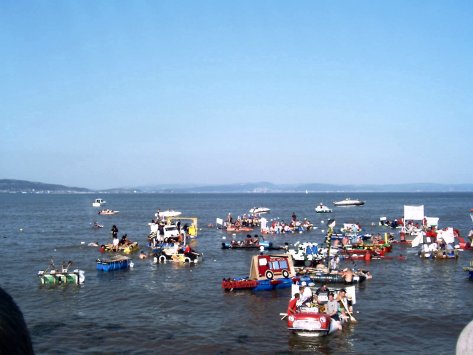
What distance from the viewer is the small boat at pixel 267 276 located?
99.3 feet

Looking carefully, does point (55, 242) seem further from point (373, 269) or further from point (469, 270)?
point (469, 270)

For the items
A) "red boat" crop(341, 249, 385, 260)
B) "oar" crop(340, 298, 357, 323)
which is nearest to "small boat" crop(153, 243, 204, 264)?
"red boat" crop(341, 249, 385, 260)

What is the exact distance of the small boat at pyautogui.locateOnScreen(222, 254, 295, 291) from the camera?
30281mm

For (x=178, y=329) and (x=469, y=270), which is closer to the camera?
(x=178, y=329)

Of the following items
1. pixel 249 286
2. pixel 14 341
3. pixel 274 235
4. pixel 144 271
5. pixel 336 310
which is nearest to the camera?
pixel 14 341

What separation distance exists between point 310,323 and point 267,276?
9557 millimetres

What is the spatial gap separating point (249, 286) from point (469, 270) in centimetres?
1468

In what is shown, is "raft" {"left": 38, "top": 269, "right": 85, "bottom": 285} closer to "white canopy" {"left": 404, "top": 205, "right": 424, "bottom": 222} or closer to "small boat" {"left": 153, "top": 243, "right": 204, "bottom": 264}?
"small boat" {"left": 153, "top": 243, "right": 204, "bottom": 264}

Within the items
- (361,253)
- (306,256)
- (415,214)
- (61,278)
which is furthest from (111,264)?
(415,214)

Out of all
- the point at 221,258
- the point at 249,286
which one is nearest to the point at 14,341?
the point at 249,286

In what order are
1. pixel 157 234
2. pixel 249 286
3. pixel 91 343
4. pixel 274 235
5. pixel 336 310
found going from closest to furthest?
pixel 91 343, pixel 336 310, pixel 249 286, pixel 157 234, pixel 274 235

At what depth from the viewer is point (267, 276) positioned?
3073 centimetres

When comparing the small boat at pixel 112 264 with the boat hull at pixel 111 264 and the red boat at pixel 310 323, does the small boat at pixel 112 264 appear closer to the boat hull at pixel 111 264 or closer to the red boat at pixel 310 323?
the boat hull at pixel 111 264

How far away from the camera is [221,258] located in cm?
4538
